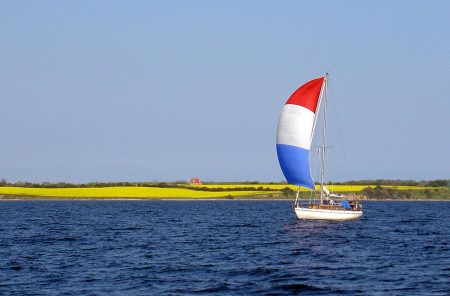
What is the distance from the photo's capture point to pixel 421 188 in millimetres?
185625

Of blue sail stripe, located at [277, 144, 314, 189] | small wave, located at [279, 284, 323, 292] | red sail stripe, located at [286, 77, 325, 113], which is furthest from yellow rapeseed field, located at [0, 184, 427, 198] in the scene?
small wave, located at [279, 284, 323, 292]

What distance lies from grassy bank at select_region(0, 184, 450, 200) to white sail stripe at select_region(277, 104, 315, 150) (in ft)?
286

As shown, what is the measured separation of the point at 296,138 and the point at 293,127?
106cm

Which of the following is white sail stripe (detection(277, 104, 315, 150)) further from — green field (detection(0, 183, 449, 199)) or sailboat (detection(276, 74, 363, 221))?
green field (detection(0, 183, 449, 199))

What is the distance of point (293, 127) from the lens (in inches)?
3034

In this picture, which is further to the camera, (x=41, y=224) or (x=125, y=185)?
(x=125, y=185)

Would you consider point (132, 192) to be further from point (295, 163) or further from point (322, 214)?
point (322, 214)

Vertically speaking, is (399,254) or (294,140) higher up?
(294,140)

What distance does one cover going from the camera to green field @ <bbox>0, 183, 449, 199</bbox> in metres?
169

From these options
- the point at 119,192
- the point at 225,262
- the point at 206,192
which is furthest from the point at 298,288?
the point at 206,192

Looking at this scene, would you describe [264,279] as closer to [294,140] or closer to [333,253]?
[333,253]

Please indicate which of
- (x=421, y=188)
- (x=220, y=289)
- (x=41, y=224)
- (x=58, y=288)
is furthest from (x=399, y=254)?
(x=421, y=188)

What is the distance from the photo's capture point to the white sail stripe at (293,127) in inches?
3034

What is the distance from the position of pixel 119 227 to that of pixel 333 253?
30.4 metres
